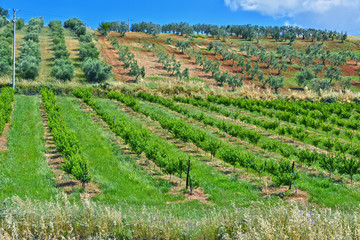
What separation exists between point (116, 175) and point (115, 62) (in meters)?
→ 47.9

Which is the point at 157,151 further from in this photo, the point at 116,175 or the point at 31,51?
the point at 31,51

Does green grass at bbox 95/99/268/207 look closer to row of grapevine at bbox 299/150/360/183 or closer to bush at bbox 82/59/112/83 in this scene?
row of grapevine at bbox 299/150/360/183

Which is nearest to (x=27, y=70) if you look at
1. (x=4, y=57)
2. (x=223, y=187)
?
(x=4, y=57)

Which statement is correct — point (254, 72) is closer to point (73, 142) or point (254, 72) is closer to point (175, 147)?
point (175, 147)

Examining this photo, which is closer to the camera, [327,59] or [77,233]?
[77,233]

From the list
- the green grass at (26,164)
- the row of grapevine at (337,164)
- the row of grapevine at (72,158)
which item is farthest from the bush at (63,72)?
the row of grapevine at (337,164)

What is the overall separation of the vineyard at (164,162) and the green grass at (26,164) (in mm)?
68

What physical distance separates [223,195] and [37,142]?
12.6 m

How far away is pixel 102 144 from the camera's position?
19438mm

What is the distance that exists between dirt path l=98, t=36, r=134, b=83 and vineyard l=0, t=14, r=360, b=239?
51 cm

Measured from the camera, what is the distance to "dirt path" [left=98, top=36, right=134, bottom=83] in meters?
50.4

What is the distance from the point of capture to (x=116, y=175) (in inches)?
564

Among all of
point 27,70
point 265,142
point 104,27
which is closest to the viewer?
point 265,142

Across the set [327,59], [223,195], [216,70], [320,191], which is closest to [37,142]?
[223,195]
